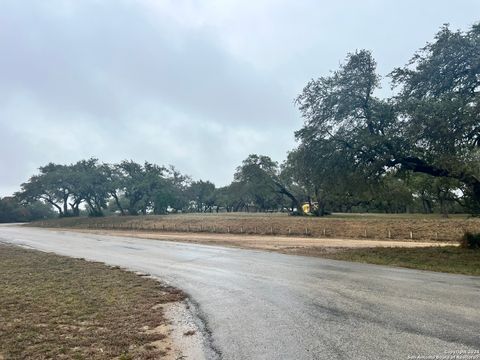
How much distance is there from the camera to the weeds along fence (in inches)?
1147

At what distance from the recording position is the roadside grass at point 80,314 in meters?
5.23

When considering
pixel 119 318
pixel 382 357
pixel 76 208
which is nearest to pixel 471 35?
pixel 382 357

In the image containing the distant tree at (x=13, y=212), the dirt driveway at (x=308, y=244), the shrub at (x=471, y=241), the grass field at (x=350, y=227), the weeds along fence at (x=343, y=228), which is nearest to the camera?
the shrub at (x=471, y=241)

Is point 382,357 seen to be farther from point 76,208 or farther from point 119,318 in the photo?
point 76,208

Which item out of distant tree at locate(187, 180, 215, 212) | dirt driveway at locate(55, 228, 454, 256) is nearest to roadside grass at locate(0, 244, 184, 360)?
dirt driveway at locate(55, 228, 454, 256)

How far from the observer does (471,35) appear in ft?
50.5

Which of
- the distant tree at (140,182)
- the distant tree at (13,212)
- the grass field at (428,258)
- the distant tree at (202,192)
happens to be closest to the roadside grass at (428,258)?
the grass field at (428,258)

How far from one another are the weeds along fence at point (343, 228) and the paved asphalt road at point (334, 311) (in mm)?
15273

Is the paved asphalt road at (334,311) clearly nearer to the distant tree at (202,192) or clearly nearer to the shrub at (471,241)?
the shrub at (471,241)

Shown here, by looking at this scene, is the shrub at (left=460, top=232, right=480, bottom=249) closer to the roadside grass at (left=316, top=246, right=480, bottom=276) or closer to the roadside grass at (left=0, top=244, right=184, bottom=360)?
the roadside grass at (left=316, top=246, right=480, bottom=276)

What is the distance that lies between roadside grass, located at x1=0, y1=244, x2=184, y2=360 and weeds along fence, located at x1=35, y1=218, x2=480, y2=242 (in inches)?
783

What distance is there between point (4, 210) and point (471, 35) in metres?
107

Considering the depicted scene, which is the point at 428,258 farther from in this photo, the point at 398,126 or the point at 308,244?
the point at 308,244

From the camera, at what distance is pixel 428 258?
15.2 meters
